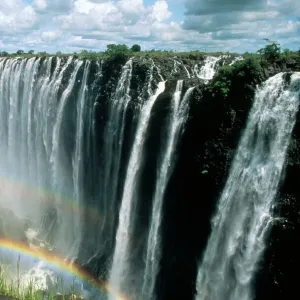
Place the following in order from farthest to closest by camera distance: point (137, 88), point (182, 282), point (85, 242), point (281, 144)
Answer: point (85, 242)
point (137, 88)
point (182, 282)
point (281, 144)

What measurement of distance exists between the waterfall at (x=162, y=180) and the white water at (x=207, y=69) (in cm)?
198

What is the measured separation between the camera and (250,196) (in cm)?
1248

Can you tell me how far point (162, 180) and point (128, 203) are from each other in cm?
229

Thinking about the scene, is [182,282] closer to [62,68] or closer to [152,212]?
[152,212]

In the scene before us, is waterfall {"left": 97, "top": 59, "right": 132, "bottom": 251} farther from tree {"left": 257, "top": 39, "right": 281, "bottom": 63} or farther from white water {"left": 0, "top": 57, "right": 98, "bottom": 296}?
tree {"left": 257, "top": 39, "right": 281, "bottom": 63}

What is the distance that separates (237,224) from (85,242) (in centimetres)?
990

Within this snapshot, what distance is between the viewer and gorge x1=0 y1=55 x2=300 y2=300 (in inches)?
480

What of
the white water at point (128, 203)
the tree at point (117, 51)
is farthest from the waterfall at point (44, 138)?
the white water at point (128, 203)

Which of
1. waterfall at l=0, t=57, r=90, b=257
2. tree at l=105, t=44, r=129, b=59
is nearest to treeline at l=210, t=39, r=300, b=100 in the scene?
tree at l=105, t=44, r=129, b=59

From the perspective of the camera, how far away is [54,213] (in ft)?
75.1

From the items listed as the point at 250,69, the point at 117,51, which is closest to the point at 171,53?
the point at 117,51

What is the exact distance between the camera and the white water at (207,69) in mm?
17375

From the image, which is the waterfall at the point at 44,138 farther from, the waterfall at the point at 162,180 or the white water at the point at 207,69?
the white water at the point at 207,69

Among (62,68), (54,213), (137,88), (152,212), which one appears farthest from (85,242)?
(62,68)
